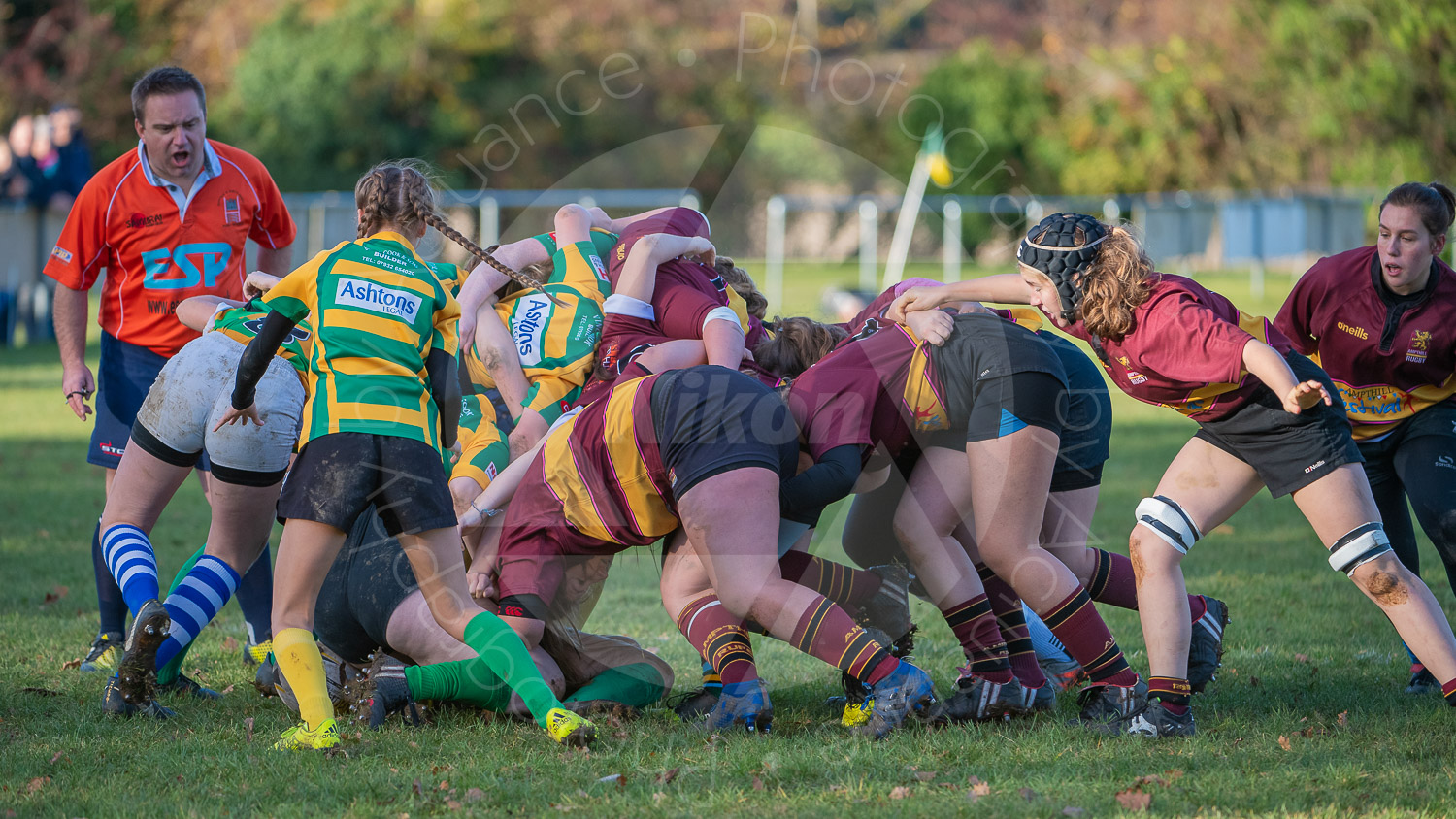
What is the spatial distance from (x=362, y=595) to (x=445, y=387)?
74 centimetres

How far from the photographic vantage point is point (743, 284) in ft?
17.7

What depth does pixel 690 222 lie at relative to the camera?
5.46 metres

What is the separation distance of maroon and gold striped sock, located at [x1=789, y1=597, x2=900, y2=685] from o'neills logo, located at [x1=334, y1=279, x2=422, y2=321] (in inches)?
56.0

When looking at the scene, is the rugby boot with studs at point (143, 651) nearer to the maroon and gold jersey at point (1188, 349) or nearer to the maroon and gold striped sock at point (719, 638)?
the maroon and gold striped sock at point (719, 638)

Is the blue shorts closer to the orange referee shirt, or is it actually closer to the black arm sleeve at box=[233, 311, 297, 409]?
the orange referee shirt

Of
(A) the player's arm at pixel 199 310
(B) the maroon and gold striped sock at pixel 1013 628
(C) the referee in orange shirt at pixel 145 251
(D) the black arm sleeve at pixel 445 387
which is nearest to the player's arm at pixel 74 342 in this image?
(C) the referee in orange shirt at pixel 145 251

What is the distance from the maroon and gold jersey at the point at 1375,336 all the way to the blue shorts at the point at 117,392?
4073 mm

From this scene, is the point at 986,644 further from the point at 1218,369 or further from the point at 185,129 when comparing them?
the point at 185,129

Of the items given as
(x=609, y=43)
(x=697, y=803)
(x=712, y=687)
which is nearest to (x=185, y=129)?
(x=712, y=687)

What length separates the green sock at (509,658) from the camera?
12.1 feet

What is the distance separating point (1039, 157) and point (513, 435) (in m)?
25.0

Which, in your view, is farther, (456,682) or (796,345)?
(796,345)

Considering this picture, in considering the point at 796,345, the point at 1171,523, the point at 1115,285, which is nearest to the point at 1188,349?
the point at 1115,285

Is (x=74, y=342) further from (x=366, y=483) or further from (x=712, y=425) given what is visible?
(x=712, y=425)
